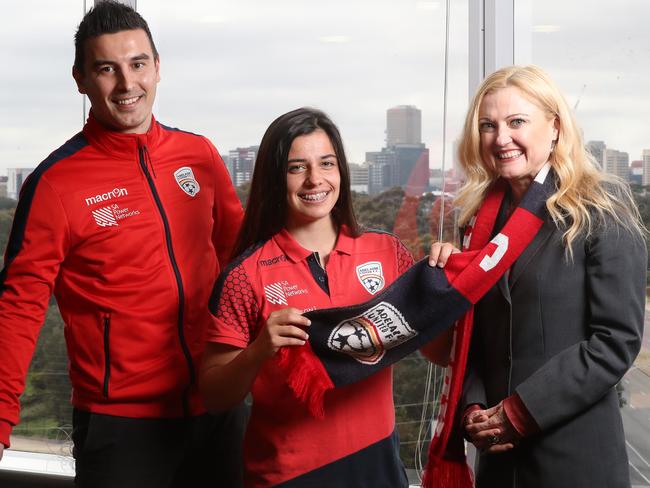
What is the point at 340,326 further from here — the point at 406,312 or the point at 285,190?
the point at 285,190

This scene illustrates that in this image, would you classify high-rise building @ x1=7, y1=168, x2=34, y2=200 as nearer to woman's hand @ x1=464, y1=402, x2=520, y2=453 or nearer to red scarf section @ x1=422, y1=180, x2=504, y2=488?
red scarf section @ x1=422, y1=180, x2=504, y2=488

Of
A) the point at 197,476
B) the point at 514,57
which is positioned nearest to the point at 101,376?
the point at 197,476

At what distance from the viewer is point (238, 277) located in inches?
68.3

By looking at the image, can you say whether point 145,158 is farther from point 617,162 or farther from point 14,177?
point 14,177

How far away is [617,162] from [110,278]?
153cm

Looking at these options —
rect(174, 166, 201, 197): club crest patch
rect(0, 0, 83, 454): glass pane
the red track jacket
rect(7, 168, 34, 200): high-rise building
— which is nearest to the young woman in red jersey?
the red track jacket

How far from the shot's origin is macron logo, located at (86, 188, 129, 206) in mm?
1984

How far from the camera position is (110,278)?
1.97 metres

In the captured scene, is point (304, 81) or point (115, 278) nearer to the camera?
point (115, 278)

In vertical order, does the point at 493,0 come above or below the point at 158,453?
above

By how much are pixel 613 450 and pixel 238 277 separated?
814 mm

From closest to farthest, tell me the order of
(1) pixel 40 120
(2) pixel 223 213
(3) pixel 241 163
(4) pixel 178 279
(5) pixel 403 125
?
(4) pixel 178 279 < (2) pixel 223 213 < (5) pixel 403 125 < (3) pixel 241 163 < (1) pixel 40 120

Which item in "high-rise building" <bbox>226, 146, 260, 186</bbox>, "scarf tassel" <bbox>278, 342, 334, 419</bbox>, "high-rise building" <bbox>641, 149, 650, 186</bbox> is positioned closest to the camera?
"scarf tassel" <bbox>278, 342, 334, 419</bbox>

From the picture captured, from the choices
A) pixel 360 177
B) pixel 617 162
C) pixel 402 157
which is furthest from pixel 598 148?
pixel 360 177
